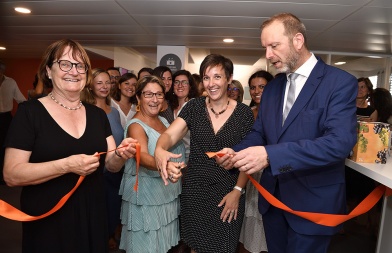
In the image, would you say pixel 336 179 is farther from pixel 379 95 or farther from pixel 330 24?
pixel 330 24

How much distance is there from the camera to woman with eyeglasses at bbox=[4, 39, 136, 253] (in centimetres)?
154

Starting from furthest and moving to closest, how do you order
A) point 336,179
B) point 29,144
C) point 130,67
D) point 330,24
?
point 130,67
point 330,24
point 336,179
point 29,144

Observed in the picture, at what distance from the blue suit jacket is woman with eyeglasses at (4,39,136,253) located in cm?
90

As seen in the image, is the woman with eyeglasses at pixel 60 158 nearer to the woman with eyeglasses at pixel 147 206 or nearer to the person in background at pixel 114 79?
the woman with eyeglasses at pixel 147 206

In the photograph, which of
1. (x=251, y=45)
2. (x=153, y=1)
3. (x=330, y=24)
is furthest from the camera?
(x=251, y=45)

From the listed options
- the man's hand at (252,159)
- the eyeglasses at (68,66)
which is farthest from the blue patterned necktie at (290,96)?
the eyeglasses at (68,66)

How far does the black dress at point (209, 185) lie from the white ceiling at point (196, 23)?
2488 mm

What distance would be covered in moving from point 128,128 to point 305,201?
1.52m

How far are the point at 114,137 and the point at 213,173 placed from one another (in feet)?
4.82

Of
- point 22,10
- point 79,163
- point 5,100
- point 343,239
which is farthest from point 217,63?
point 5,100

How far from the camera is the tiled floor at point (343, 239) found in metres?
3.45

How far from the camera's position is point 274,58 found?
180 centimetres

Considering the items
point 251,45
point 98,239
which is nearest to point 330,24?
point 251,45

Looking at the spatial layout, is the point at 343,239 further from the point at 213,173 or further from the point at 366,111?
the point at 213,173
